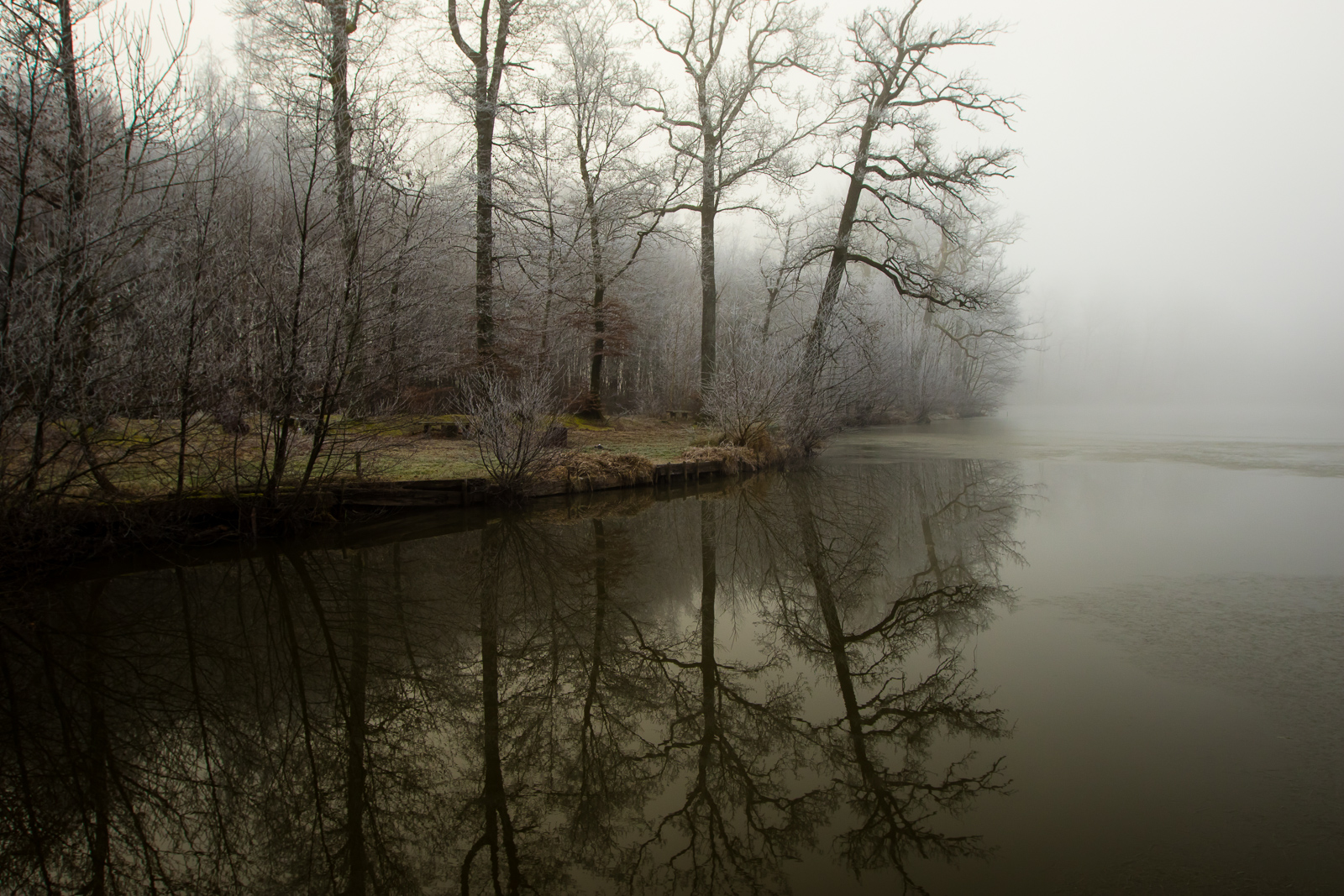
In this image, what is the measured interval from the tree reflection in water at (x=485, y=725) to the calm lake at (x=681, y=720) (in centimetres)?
2

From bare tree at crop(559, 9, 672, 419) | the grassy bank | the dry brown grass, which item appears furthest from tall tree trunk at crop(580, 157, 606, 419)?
the grassy bank

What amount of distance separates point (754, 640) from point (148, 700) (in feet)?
12.8

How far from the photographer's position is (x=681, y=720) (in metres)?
4.14

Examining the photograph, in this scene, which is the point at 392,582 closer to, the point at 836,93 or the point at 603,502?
the point at 603,502

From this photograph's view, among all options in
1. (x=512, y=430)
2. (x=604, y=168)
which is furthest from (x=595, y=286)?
(x=512, y=430)

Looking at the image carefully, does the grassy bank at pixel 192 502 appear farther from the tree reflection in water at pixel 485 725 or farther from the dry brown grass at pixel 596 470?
the tree reflection in water at pixel 485 725

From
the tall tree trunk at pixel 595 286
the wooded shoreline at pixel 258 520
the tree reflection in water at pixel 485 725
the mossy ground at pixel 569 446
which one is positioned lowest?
the tree reflection in water at pixel 485 725

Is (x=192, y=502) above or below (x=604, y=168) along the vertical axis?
below

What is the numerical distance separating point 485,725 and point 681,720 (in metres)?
1.12

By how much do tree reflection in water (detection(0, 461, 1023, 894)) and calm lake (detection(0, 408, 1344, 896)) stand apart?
0.02 m

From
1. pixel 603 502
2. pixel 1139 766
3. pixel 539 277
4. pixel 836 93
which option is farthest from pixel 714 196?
pixel 1139 766

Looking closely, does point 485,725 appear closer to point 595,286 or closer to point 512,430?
point 512,430

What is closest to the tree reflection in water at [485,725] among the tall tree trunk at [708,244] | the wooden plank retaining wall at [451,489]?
the wooden plank retaining wall at [451,489]

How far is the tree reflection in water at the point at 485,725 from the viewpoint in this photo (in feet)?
9.66
